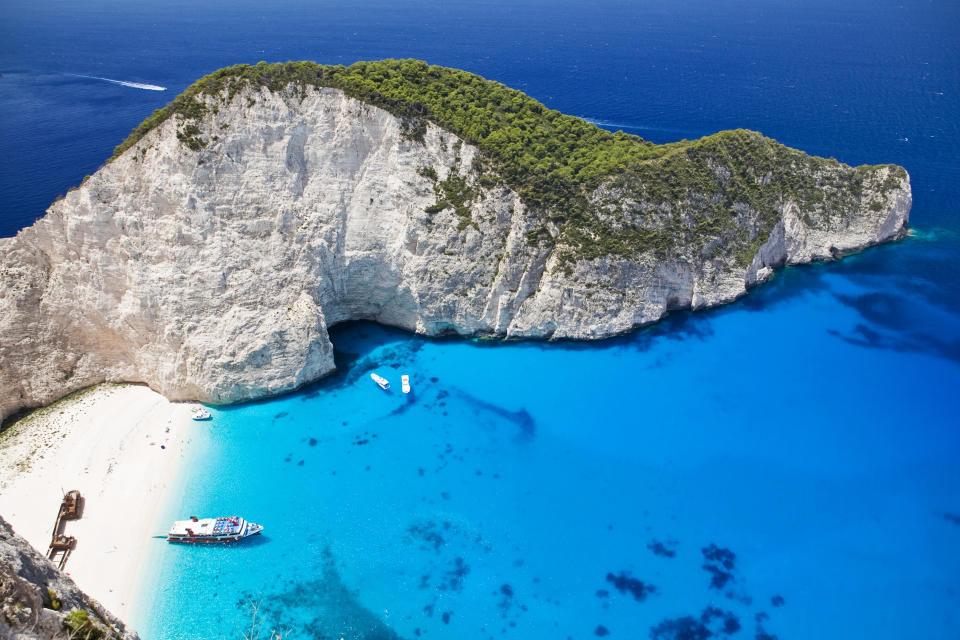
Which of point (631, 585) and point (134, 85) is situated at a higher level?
point (134, 85)

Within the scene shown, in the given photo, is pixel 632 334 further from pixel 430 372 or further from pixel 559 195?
pixel 430 372

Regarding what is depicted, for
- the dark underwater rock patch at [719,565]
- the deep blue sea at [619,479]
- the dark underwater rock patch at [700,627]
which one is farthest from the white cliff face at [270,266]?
the dark underwater rock patch at [700,627]

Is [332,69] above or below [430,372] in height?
above

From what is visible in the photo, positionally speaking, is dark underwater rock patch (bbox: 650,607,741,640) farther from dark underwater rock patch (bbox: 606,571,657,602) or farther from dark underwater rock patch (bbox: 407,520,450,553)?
dark underwater rock patch (bbox: 407,520,450,553)

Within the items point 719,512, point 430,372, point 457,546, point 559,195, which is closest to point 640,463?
point 719,512

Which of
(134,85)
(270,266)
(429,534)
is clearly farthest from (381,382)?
(134,85)

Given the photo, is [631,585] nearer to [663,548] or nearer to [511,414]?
[663,548]
